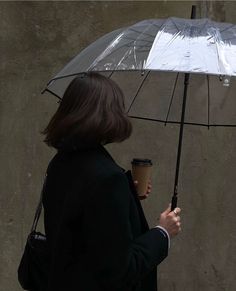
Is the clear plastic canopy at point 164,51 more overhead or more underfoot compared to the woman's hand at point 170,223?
more overhead

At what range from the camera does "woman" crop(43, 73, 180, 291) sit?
208 centimetres

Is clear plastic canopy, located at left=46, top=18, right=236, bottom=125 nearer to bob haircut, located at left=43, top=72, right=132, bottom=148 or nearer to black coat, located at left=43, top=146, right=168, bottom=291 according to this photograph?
bob haircut, located at left=43, top=72, right=132, bottom=148

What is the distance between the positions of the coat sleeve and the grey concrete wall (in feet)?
8.53

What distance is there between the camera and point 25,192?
15.5 feet

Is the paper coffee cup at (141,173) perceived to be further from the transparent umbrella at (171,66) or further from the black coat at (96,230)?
the black coat at (96,230)

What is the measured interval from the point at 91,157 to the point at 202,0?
2.94 m

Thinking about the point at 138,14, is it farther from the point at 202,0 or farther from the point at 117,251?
the point at 117,251

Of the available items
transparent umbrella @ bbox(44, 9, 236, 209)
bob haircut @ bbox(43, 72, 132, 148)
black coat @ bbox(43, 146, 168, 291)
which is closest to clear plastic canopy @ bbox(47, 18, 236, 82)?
transparent umbrella @ bbox(44, 9, 236, 209)

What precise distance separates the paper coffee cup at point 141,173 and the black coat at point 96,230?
346mm

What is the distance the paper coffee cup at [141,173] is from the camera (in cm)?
266

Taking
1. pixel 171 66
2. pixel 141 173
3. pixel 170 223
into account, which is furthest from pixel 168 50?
pixel 170 223

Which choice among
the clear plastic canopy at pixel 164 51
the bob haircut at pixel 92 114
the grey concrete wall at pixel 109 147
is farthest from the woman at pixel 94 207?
the grey concrete wall at pixel 109 147

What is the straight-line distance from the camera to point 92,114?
85.1 inches

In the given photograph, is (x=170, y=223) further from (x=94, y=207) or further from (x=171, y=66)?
(x=171, y=66)
